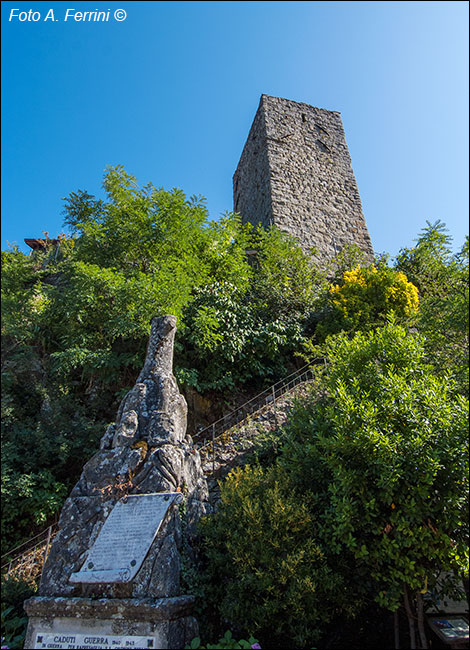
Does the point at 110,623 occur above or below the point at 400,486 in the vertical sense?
below

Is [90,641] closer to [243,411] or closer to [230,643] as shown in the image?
[230,643]

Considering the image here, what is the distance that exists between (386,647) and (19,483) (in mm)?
6241

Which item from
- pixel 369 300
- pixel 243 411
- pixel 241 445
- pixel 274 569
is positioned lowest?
pixel 274 569

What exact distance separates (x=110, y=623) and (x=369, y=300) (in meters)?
10.0

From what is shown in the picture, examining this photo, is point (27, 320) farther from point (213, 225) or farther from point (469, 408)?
point (469, 408)

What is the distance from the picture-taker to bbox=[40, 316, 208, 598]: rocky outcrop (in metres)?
3.98

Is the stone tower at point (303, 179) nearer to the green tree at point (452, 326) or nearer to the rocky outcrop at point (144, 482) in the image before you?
the green tree at point (452, 326)

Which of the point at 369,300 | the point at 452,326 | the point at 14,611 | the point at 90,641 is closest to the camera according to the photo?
the point at 90,641

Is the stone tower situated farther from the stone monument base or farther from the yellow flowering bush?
the stone monument base

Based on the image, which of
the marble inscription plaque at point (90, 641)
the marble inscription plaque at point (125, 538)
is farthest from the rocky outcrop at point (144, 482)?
the marble inscription plaque at point (90, 641)

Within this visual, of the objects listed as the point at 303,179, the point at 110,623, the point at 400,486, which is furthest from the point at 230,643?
the point at 303,179

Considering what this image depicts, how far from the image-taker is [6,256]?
13031 millimetres

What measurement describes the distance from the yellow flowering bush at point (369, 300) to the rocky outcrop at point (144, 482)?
21.2ft

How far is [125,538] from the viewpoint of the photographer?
4.17m
